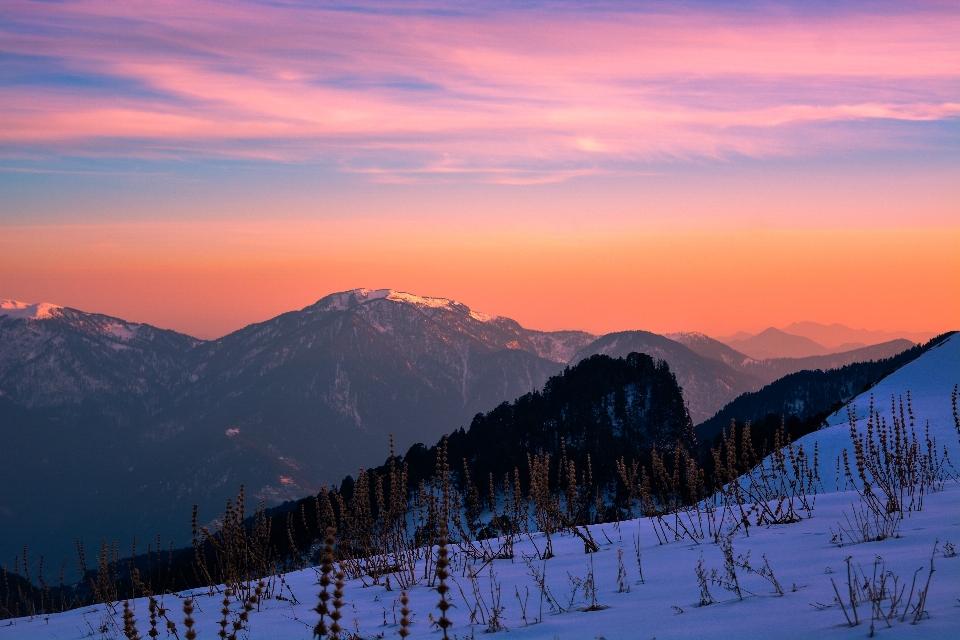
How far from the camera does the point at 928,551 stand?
18.8 feet

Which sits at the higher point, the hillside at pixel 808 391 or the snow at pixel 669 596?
the hillside at pixel 808 391

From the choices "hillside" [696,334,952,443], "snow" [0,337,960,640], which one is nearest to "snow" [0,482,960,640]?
"snow" [0,337,960,640]

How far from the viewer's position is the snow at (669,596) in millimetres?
4469

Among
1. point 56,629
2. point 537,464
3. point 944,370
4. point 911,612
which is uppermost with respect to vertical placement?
point 944,370

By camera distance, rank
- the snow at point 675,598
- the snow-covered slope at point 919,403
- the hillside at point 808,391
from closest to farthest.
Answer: the snow at point 675,598 < the snow-covered slope at point 919,403 < the hillside at point 808,391

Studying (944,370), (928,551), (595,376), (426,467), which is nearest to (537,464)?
(928,551)

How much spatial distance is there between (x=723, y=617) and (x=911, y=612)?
1.09m

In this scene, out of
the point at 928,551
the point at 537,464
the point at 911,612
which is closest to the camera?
the point at 911,612

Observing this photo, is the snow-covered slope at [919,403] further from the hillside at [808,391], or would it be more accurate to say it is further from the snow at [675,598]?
the hillside at [808,391]

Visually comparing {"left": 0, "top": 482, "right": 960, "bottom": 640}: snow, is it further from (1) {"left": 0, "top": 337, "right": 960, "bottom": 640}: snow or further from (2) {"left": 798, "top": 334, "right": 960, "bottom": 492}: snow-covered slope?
(2) {"left": 798, "top": 334, "right": 960, "bottom": 492}: snow-covered slope

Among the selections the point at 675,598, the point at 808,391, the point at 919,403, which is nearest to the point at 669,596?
the point at 675,598

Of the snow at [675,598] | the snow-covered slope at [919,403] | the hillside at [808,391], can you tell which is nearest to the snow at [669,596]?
the snow at [675,598]

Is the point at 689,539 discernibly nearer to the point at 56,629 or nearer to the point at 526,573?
the point at 526,573

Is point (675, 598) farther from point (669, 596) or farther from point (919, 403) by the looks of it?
point (919, 403)
